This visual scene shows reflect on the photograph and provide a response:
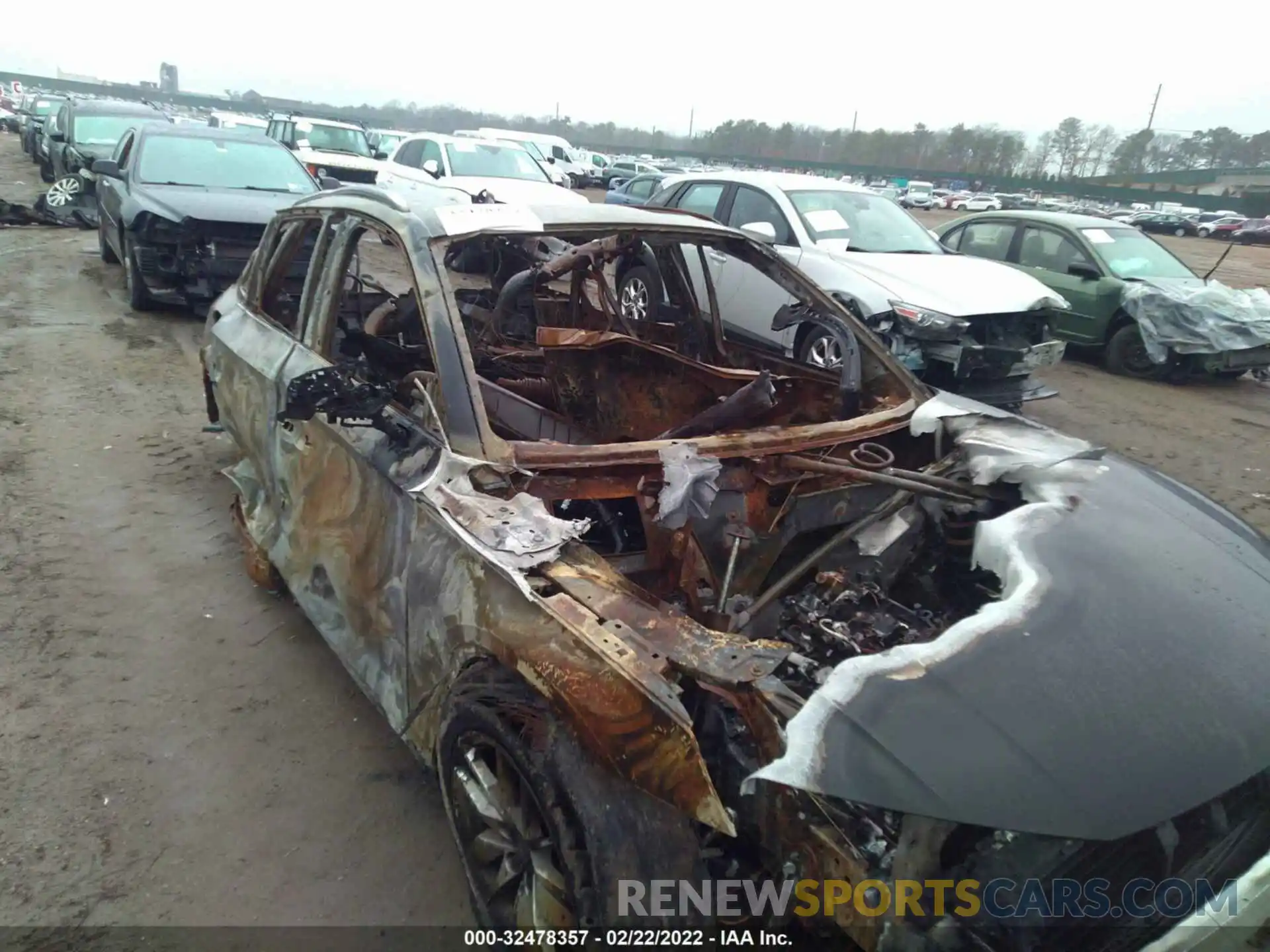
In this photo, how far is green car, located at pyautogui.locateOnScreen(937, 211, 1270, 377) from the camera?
914 cm

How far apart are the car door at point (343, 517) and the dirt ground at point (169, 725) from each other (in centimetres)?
38

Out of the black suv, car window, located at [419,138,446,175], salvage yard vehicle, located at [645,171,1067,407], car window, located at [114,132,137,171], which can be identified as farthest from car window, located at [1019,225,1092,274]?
the black suv

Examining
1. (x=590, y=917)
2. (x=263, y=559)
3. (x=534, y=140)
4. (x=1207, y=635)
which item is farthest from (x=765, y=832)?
(x=534, y=140)

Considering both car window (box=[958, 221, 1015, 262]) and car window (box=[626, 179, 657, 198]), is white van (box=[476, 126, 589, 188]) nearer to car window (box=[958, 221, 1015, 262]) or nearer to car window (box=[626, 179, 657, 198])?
car window (box=[626, 179, 657, 198])

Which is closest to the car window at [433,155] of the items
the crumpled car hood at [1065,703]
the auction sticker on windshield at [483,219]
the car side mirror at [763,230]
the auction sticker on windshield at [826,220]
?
the car side mirror at [763,230]

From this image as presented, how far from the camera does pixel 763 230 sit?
738 cm

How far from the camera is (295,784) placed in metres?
2.83

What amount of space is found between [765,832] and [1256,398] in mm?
9518

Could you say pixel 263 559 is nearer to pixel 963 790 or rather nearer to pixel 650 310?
pixel 650 310

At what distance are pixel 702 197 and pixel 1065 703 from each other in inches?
293

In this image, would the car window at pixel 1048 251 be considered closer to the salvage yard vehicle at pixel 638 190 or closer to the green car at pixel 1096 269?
the green car at pixel 1096 269

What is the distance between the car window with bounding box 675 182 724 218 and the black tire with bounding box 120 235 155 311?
528 centimetres

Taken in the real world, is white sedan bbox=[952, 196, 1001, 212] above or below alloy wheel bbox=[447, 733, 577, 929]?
above

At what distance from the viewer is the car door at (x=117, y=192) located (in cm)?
839
